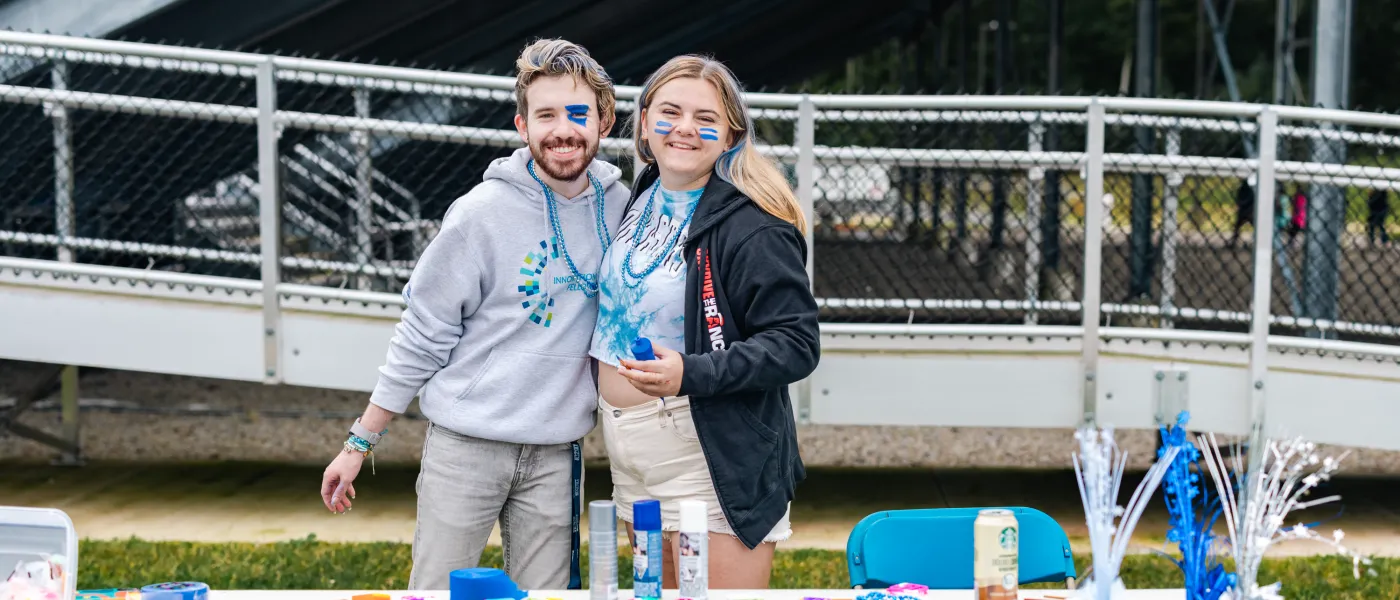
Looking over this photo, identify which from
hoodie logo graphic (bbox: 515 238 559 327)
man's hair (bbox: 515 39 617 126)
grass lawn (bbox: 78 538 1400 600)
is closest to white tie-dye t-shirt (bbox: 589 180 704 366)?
hoodie logo graphic (bbox: 515 238 559 327)

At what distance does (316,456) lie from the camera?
7352 mm

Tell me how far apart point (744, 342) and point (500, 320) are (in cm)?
53

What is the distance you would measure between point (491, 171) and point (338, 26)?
215 inches

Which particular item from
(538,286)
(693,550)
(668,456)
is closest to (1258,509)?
(693,550)

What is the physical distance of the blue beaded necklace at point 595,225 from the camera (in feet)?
9.14

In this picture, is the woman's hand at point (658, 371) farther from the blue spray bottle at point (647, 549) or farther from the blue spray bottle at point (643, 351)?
the blue spray bottle at point (647, 549)

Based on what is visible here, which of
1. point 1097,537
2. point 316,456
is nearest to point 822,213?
point 316,456

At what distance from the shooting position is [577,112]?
2.71 m

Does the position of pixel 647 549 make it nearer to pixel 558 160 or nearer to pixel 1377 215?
pixel 558 160

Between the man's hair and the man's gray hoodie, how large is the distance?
7.1 inches

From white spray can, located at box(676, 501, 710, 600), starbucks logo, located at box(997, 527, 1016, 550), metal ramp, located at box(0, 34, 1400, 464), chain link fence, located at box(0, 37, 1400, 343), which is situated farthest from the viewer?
chain link fence, located at box(0, 37, 1400, 343)

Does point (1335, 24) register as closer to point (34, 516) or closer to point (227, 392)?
point (34, 516)

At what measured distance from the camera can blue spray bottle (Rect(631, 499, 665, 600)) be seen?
2.23 metres

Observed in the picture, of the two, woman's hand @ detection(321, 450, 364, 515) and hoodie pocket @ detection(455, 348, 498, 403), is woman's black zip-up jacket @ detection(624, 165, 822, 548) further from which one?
woman's hand @ detection(321, 450, 364, 515)
